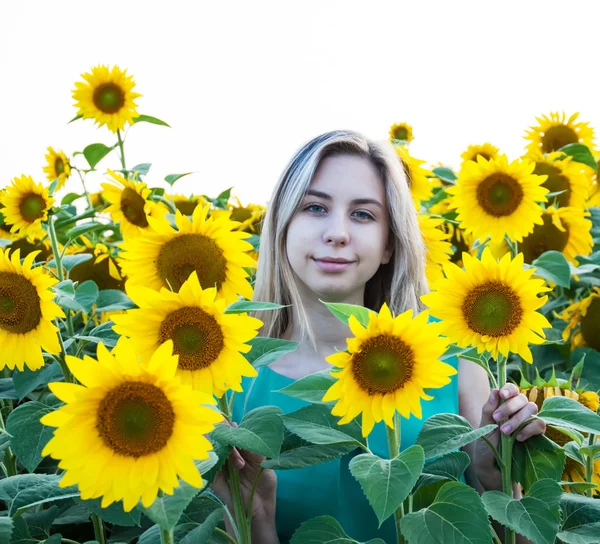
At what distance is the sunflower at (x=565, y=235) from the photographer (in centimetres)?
312

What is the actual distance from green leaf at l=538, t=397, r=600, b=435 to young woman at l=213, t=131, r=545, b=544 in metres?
0.27

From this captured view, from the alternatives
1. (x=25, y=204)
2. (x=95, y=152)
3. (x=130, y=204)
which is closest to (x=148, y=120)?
(x=95, y=152)

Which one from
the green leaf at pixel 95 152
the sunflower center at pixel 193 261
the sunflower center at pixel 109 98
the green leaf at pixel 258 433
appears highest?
the sunflower center at pixel 109 98

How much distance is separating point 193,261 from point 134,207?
1384 millimetres

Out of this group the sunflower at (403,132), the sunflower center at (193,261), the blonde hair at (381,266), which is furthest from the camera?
the sunflower at (403,132)

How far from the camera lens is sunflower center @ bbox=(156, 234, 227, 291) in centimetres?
153

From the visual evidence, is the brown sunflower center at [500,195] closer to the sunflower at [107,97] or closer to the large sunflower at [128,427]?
the sunflower at [107,97]

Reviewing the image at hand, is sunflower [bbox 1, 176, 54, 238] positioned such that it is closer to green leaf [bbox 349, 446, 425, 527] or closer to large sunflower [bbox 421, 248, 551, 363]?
large sunflower [bbox 421, 248, 551, 363]

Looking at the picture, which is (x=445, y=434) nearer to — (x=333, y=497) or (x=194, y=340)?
(x=194, y=340)

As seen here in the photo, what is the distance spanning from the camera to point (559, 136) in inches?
155

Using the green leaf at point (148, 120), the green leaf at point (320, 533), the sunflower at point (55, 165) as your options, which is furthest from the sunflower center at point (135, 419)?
the sunflower at point (55, 165)

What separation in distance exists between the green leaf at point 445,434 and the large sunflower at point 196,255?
415 mm

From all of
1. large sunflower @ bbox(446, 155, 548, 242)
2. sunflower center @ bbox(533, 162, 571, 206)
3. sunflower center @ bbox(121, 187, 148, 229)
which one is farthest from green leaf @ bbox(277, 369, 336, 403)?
sunflower center @ bbox(533, 162, 571, 206)

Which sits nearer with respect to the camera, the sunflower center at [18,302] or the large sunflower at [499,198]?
the sunflower center at [18,302]
